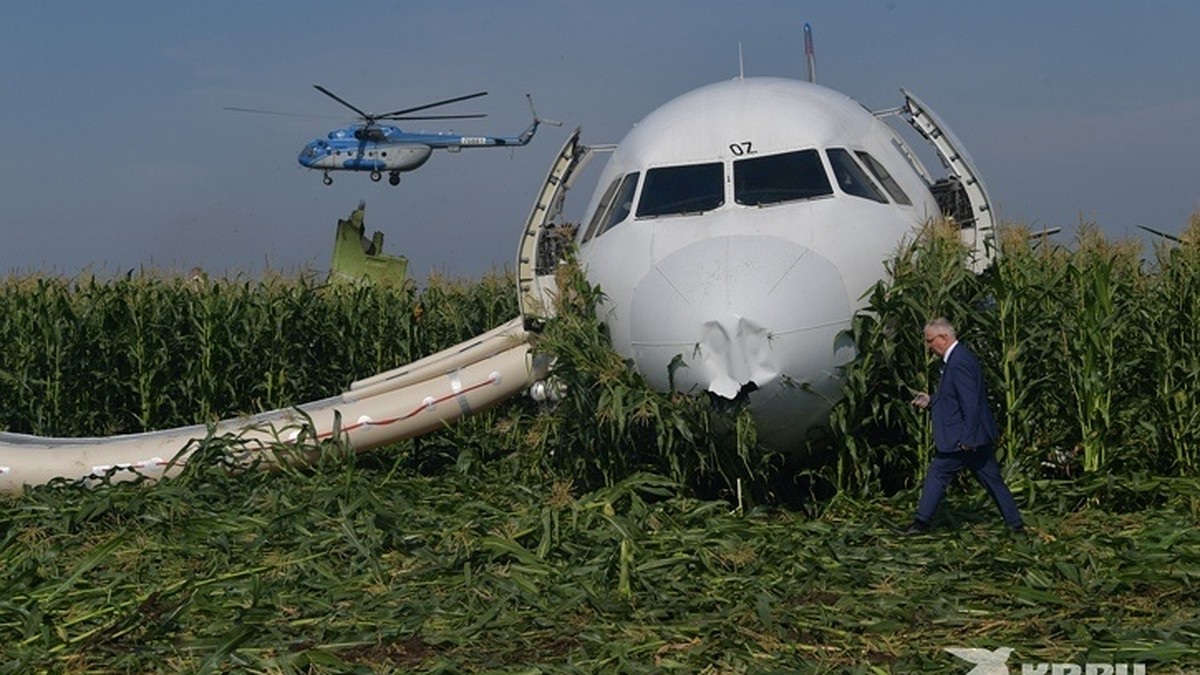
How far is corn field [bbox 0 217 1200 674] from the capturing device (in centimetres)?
770

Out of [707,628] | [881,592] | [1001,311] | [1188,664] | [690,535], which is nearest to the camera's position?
[1188,664]

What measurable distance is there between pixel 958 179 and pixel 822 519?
3615mm

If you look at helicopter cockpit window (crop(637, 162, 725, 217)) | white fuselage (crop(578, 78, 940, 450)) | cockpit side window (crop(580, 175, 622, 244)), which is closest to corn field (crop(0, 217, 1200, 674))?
white fuselage (crop(578, 78, 940, 450))

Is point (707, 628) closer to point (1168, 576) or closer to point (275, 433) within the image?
point (1168, 576)

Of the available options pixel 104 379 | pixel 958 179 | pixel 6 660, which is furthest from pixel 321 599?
pixel 104 379

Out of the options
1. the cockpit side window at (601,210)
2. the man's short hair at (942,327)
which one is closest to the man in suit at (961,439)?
the man's short hair at (942,327)

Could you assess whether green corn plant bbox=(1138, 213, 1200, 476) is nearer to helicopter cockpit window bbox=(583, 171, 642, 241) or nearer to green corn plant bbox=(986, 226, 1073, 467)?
green corn plant bbox=(986, 226, 1073, 467)

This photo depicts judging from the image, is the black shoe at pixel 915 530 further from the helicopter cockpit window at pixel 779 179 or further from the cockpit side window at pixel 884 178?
the cockpit side window at pixel 884 178

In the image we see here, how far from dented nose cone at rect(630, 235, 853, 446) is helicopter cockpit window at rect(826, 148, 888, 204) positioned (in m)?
1.12

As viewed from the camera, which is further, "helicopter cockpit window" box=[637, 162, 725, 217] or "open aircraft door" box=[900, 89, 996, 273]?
"open aircraft door" box=[900, 89, 996, 273]

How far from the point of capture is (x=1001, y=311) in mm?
12273

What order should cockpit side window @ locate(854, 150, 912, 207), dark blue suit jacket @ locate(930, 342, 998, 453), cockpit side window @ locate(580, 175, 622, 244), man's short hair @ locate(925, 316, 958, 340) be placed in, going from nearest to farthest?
dark blue suit jacket @ locate(930, 342, 998, 453), man's short hair @ locate(925, 316, 958, 340), cockpit side window @ locate(854, 150, 912, 207), cockpit side window @ locate(580, 175, 622, 244)

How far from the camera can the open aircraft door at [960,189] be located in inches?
504

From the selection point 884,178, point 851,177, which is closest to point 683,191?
point 851,177
